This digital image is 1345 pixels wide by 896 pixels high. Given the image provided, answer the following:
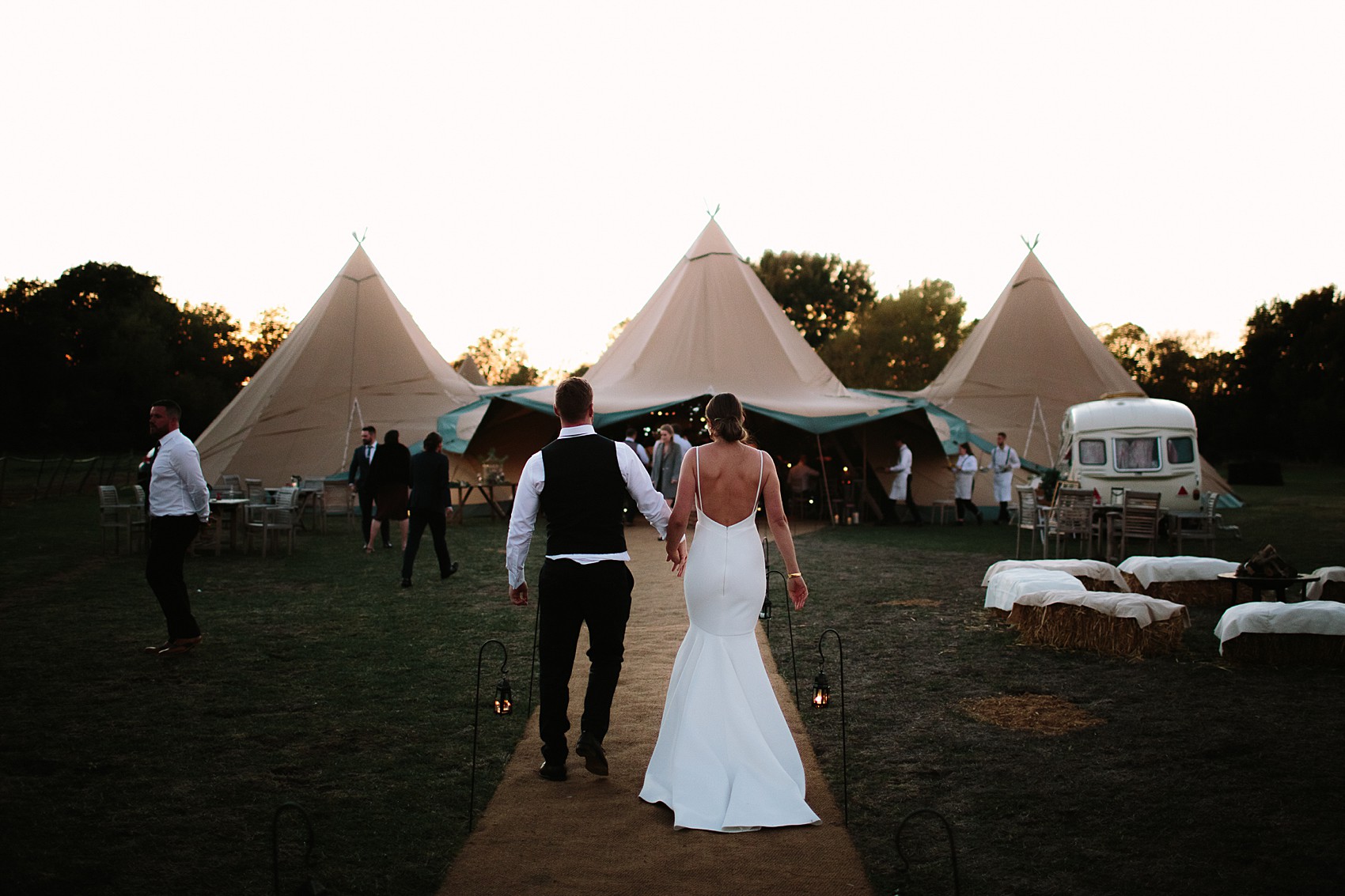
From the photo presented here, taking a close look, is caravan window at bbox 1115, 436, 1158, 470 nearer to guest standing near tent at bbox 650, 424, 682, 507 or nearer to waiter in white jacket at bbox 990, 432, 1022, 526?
waiter in white jacket at bbox 990, 432, 1022, 526

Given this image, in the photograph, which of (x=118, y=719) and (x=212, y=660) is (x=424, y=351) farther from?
(x=118, y=719)

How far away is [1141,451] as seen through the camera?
14891 mm

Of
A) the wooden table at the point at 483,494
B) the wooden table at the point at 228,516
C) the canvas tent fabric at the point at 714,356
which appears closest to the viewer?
the wooden table at the point at 228,516

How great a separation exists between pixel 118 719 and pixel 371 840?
2.44 m

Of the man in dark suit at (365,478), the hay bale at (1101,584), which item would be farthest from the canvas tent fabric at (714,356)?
the hay bale at (1101,584)

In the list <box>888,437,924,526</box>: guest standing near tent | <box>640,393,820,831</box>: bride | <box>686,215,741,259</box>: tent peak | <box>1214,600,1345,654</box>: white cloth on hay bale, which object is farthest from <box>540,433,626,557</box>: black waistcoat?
<box>686,215,741,259</box>: tent peak

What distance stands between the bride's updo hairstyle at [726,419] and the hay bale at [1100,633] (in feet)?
13.0

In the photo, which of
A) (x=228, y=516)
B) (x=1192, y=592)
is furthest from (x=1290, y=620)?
(x=228, y=516)

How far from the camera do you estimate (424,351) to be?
2322 cm

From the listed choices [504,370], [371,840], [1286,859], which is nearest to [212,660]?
[371,840]

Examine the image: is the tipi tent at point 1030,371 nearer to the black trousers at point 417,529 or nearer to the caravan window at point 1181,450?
the caravan window at point 1181,450

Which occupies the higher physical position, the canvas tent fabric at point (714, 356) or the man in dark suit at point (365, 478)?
the canvas tent fabric at point (714, 356)

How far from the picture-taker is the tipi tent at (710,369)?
18.8m

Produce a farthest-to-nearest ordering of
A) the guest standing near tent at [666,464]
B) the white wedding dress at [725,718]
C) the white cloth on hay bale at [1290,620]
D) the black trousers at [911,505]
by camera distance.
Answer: the black trousers at [911,505]
the guest standing near tent at [666,464]
the white cloth on hay bale at [1290,620]
the white wedding dress at [725,718]
